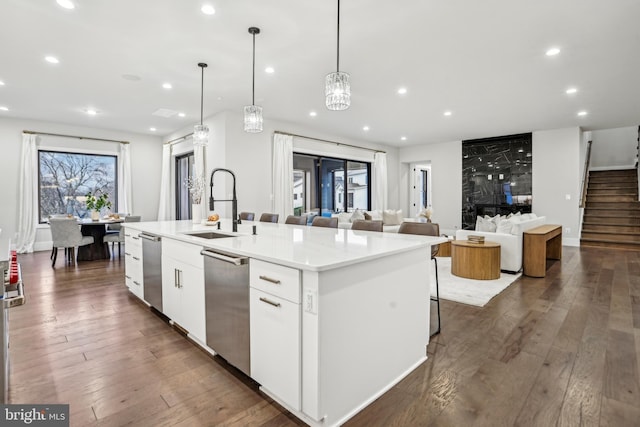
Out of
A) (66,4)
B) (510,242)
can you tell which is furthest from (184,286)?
(510,242)

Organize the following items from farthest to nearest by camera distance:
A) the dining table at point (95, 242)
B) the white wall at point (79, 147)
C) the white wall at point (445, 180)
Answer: the white wall at point (445, 180), the white wall at point (79, 147), the dining table at point (95, 242)

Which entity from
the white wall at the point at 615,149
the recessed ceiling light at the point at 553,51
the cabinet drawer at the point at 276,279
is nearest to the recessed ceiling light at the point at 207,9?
the cabinet drawer at the point at 276,279

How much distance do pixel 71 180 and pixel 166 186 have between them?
6.79ft

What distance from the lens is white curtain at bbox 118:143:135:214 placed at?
314 inches

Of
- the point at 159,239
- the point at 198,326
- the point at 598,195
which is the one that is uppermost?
the point at 598,195

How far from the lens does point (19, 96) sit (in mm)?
5289

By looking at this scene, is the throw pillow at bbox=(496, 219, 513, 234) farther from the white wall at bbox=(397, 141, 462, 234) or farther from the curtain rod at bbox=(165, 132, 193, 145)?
the curtain rod at bbox=(165, 132, 193, 145)

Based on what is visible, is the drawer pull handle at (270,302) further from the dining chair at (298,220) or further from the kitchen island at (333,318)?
the dining chair at (298,220)

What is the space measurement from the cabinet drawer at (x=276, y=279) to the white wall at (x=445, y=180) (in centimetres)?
877

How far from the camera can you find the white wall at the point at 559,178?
7.64 m

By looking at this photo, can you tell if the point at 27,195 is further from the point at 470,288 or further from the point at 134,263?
the point at 470,288

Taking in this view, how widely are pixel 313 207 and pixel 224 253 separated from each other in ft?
21.0

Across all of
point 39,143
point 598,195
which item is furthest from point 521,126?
point 39,143

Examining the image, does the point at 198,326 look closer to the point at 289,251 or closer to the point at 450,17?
the point at 289,251
